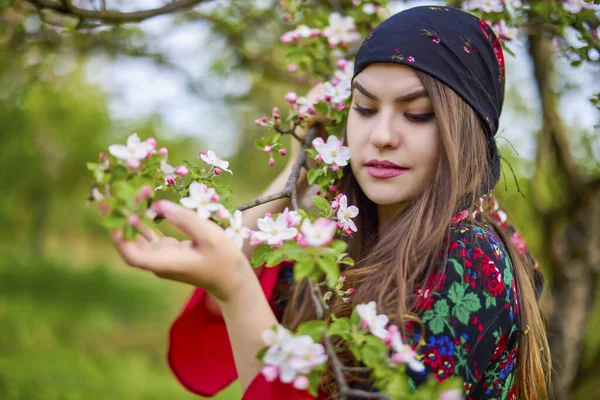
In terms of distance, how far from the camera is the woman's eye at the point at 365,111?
5.22 feet

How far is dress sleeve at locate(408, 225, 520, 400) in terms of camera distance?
1251mm

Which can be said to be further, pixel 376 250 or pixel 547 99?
pixel 547 99

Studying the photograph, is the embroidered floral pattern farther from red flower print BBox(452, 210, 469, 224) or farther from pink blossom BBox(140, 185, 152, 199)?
pink blossom BBox(140, 185, 152, 199)

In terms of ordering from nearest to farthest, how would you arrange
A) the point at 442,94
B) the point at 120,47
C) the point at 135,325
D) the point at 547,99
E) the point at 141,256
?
the point at 141,256
the point at 442,94
the point at 547,99
the point at 120,47
the point at 135,325

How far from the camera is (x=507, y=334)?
1.39 metres

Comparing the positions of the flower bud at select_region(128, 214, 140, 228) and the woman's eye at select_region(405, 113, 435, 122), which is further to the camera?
the woman's eye at select_region(405, 113, 435, 122)

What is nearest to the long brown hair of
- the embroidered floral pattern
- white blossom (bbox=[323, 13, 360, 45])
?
the embroidered floral pattern

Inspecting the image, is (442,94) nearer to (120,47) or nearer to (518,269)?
(518,269)

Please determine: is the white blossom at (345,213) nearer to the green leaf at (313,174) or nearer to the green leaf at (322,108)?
the green leaf at (313,174)

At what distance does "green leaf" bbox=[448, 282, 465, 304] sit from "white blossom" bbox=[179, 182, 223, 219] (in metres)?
0.53

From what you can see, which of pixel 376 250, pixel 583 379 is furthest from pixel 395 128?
pixel 583 379

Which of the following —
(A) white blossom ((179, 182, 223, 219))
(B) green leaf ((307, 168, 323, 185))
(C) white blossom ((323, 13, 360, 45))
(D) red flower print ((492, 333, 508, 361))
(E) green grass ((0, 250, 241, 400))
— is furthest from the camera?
(E) green grass ((0, 250, 241, 400))

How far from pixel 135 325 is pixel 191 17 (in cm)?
578

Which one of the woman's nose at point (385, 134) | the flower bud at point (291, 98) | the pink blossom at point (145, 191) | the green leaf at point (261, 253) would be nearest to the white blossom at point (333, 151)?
the woman's nose at point (385, 134)
